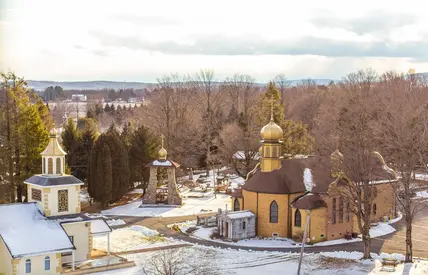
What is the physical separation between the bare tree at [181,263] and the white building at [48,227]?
142 inches

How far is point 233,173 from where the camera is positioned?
6588cm

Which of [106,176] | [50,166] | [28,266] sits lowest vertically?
[28,266]

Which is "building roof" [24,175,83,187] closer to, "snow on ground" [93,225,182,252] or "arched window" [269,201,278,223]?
"snow on ground" [93,225,182,252]

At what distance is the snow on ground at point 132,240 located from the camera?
3372cm

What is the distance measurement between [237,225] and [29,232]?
42.6ft

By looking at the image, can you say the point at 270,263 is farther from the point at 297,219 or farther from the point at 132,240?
the point at 132,240

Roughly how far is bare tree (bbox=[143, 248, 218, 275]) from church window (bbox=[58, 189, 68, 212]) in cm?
533

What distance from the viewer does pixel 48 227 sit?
94.9 ft

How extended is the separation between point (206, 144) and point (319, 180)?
1203 inches

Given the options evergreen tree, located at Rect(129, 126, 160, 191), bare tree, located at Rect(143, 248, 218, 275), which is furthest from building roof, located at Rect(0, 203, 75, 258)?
evergreen tree, located at Rect(129, 126, 160, 191)

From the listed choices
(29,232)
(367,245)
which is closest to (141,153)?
(29,232)

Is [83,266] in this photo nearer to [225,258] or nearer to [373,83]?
[225,258]

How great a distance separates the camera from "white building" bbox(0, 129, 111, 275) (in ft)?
89.3

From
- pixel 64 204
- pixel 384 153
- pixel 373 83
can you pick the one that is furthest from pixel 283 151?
pixel 373 83
